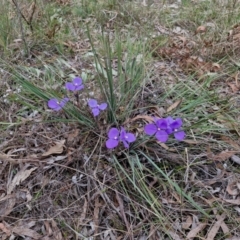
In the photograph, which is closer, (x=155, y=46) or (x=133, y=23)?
(x=155, y=46)

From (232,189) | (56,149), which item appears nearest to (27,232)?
(56,149)

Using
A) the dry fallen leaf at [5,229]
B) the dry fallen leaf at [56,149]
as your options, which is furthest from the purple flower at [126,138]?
the dry fallen leaf at [5,229]

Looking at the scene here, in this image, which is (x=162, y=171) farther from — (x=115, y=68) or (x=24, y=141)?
(x=115, y=68)

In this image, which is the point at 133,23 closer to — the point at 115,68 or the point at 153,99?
the point at 115,68

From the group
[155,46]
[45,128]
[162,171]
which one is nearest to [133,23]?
[155,46]

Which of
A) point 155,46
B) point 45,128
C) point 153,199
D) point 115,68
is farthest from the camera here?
point 155,46

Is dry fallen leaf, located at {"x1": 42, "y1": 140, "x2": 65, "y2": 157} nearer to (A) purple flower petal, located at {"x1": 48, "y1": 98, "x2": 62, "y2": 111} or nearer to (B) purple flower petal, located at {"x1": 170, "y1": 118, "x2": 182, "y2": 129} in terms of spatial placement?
(A) purple flower petal, located at {"x1": 48, "y1": 98, "x2": 62, "y2": 111}

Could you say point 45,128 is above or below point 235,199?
above

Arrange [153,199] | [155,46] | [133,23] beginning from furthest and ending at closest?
[133,23] < [155,46] < [153,199]
